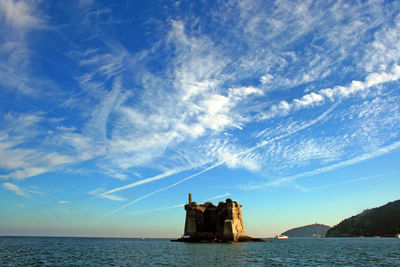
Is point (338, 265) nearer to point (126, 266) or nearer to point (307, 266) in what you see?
point (307, 266)

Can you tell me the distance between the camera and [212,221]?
99.4m

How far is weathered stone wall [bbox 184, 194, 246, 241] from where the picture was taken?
91.2 metres

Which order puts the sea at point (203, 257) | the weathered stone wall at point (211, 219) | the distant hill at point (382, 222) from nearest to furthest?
the sea at point (203, 257) → the weathered stone wall at point (211, 219) → the distant hill at point (382, 222)

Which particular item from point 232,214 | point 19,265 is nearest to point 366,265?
point 19,265

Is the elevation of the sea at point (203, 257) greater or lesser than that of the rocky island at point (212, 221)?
lesser

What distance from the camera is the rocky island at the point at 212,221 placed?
3529 inches

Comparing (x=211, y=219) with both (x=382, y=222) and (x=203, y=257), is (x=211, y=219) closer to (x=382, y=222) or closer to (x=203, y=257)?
(x=203, y=257)

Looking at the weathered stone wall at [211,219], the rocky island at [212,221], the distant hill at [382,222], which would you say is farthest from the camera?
the distant hill at [382,222]

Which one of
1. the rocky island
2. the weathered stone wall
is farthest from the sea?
the weathered stone wall

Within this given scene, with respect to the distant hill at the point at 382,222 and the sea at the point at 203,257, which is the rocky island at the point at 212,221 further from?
the distant hill at the point at 382,222

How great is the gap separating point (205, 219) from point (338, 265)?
69.5m

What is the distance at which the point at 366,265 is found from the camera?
33938mm

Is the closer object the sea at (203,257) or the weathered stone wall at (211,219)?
the sea at (203,257)

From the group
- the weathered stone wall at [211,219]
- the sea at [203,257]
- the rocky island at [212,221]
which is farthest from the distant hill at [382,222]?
the sea at [203,257]
